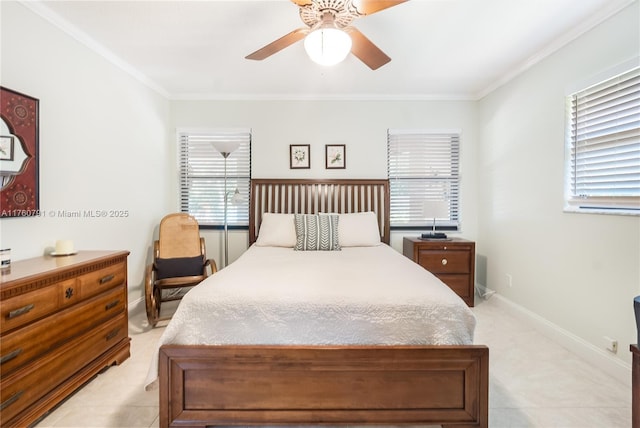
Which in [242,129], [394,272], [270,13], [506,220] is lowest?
[394,272]

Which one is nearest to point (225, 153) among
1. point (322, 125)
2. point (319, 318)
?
point (322, 125)

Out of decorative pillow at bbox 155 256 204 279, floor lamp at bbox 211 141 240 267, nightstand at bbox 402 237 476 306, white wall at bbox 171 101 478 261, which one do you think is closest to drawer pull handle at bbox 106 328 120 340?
decorative pillow at bbox 155 256 204 279

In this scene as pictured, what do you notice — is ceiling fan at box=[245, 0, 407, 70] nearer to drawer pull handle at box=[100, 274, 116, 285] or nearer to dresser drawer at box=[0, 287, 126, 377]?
drawer pull handle at box=[100, 274, 116, 285]

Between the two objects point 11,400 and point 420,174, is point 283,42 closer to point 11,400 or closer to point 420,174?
point 11,400

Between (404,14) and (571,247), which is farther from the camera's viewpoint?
(571,247)

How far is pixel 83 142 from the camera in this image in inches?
96.6

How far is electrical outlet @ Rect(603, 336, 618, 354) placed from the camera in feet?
6.70

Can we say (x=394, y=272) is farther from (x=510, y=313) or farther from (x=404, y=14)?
(x=510, y=313)

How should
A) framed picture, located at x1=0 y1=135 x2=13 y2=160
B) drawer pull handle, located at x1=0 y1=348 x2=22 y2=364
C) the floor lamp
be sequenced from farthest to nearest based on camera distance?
the floor lamp
framed picture, located at x1=0 y1=135 x2=13 y2=160
drawer pull handle, located at x1=0 y1=348 x2=22 y2=364

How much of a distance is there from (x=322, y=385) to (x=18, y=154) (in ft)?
7.69

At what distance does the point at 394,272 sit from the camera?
1977 mm

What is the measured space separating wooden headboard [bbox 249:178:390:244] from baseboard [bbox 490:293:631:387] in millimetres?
1618

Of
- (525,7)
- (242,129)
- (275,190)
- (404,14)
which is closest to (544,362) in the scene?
(525,7)

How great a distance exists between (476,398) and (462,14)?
2484 millimetres
